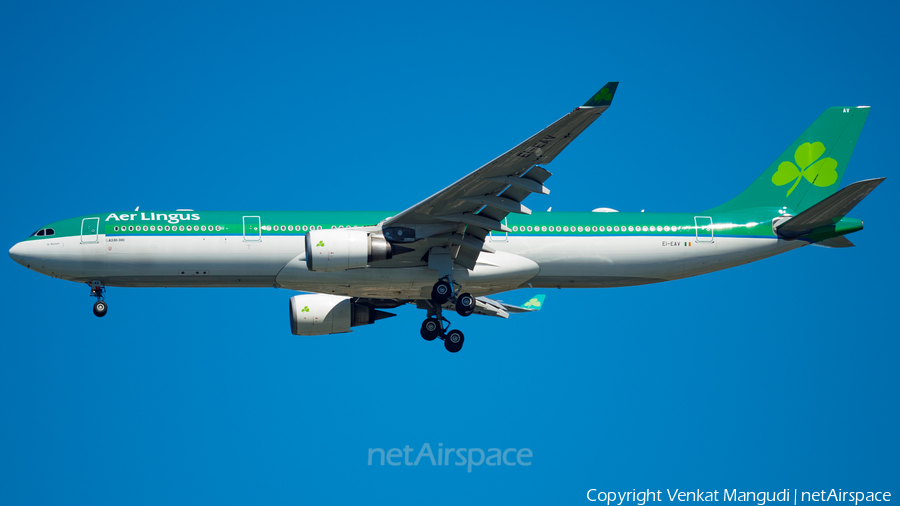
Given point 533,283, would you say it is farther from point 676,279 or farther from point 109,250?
point 109,250

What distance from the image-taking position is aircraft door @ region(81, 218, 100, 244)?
30.3m

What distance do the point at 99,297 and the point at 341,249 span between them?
9.18 m

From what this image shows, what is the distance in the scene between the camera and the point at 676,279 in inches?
1300

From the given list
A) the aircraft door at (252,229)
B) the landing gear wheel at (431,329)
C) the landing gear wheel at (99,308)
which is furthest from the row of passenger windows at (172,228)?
the landing gear wheel at (431,329)

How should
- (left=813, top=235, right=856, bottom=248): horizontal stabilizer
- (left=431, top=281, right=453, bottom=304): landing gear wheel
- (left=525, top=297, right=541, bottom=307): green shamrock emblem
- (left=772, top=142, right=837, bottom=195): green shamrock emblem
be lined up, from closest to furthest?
(left=431, top=281, right=453, bottom=304): landing gear wheel
(left=813, top=235, right=856, bottom=248): horizontal stabilizer
(left=772, top=142, right=837, bottom=195): green shamrock emblem
(left=525, top=297, right=541, bottom=307): green shamrock emblem

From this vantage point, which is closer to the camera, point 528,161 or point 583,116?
point 583,116

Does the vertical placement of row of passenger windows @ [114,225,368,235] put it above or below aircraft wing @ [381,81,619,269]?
above

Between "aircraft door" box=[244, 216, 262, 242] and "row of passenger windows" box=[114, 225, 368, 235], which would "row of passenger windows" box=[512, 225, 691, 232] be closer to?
"row of passenger windows" box=[114, 225, 368, 235]

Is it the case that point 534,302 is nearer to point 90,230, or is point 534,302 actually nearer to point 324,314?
point 324,314

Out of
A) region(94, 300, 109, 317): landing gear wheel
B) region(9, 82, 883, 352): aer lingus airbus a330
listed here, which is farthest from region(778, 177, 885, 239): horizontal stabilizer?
region(94, 300, 109, 317): landing gear wheel

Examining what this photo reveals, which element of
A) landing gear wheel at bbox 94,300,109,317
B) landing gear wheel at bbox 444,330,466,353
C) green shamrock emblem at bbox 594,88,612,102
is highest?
green shamrock emblem at bbox 594,88,612,102

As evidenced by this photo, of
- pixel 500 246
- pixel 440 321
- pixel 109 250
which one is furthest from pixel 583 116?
pixel 109 250

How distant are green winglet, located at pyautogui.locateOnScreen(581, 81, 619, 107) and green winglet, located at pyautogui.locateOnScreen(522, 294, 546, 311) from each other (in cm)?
1600

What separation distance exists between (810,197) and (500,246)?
11.9 meters
